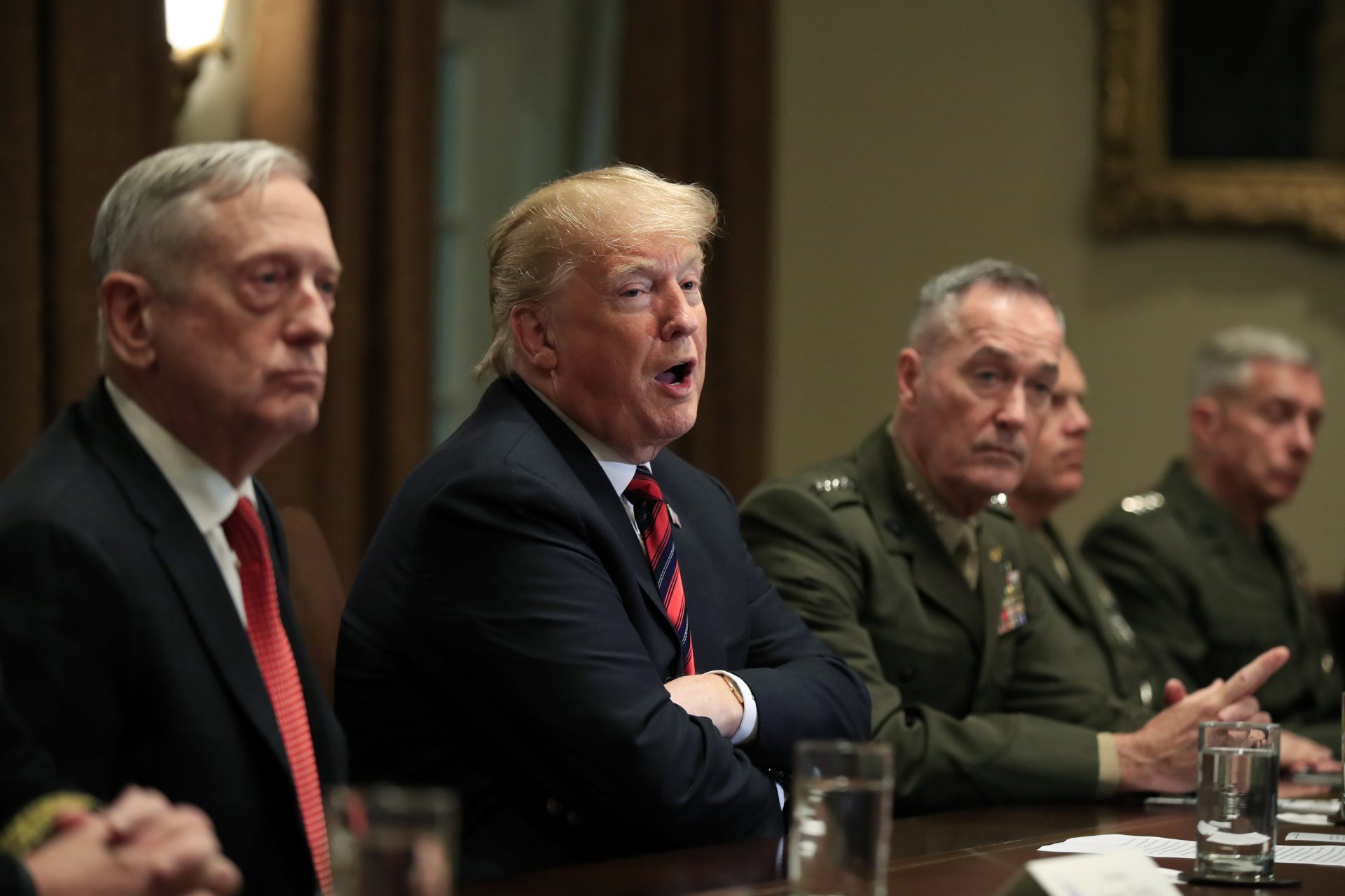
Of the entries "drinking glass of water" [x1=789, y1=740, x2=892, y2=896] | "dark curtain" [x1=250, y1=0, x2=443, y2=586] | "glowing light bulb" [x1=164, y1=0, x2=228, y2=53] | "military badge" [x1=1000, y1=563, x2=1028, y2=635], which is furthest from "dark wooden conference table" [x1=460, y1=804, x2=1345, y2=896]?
"glowing light bulb" [x1=164, y1=0, x2=228, y2=53]

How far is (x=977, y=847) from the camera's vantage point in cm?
207

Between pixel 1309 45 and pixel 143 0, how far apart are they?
13.0ft

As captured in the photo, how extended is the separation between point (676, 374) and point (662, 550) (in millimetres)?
281

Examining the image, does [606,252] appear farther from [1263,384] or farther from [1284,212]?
[1284,212]

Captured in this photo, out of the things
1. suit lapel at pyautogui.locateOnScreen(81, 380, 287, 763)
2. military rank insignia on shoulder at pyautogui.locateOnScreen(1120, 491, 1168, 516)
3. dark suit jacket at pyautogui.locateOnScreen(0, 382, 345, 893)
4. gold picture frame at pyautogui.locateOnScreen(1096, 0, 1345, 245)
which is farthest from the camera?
gold picture frame at pyautogui.locateOnScreen(1096, 0, 1345, 245)

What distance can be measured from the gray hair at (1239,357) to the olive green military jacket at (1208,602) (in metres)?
0.50

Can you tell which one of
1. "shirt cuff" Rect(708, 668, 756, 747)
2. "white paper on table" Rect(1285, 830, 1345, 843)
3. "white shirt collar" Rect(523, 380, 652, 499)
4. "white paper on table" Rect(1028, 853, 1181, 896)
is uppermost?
"white shirt collar" Rect(523, 380, 652, 499)

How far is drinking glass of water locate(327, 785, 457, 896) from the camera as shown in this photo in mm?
1155

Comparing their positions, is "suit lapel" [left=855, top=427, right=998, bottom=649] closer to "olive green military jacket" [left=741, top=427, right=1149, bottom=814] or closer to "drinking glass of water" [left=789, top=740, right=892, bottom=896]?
"olive green military jacket" [left=741, top=427, right=1149, bottom=814]

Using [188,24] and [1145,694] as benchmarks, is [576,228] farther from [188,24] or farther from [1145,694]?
[188,24]

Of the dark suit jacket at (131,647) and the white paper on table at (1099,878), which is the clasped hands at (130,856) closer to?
the dark suit jacket at (131,647)

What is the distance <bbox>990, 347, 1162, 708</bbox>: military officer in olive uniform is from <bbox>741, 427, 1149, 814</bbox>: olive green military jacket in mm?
113

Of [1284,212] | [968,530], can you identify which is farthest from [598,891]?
[1284,212]

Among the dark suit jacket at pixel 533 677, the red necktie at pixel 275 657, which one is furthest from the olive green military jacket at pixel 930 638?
the red necktie at pixel 275 657
